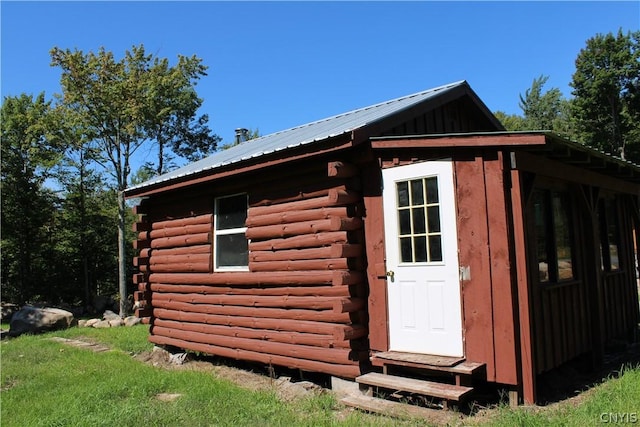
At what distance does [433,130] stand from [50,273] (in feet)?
65.1

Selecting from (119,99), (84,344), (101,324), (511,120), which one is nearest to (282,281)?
(84,344)

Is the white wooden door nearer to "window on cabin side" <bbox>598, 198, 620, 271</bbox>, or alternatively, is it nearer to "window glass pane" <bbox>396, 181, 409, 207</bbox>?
"window glass pane" <bbox>396, 181, 409, 207</bbox>

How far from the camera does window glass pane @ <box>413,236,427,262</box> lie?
5.77 meters

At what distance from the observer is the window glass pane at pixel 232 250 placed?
7.92m

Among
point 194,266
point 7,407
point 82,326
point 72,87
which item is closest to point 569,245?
point 194,266

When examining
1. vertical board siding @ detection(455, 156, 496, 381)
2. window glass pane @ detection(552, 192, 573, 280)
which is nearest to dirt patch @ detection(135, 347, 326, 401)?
vertical board siding @ detection(455, 156, 496, 381)

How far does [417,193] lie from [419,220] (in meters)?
0.33

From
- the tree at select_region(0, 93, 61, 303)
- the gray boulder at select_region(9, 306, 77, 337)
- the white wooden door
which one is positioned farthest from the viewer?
the tree at select_region(0, 93, 61, 303)

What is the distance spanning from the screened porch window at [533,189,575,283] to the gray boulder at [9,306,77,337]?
46.2ft

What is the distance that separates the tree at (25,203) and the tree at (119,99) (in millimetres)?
2689

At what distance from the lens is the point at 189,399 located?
602cm

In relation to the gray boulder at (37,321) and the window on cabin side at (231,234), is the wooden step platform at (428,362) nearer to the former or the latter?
the window on cabin side at (231,234)

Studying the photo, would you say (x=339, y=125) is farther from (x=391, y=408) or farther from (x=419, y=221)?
(x=391, y=408)

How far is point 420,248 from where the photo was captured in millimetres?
5801
